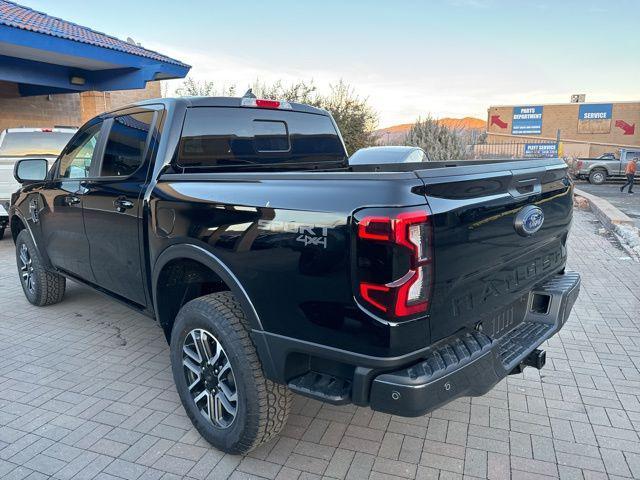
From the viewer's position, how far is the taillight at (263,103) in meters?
3.58

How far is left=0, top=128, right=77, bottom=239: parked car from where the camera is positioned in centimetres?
832

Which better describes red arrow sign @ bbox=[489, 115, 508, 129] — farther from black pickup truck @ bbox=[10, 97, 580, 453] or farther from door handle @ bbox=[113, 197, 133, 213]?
door handle @ bbox=[113, 197, 133, 213]

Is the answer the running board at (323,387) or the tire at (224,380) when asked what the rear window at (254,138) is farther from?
the running board at (323,387)

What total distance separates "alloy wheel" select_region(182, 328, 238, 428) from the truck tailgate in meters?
1.20

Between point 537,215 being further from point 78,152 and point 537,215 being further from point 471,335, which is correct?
point 78,152

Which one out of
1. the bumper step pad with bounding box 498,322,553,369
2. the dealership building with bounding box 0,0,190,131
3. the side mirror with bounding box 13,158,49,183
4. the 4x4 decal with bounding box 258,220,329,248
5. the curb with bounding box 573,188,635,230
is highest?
the dealership building with bounding box 0,0,190,131

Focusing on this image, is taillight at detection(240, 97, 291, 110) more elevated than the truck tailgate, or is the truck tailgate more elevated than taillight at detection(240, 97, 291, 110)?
taillight at detection(240, 97, 291, 110)

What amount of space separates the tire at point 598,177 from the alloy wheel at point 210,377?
2511 cm

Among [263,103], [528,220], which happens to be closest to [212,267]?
[263,103]

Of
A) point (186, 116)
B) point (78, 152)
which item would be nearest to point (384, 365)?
point (186, 116)

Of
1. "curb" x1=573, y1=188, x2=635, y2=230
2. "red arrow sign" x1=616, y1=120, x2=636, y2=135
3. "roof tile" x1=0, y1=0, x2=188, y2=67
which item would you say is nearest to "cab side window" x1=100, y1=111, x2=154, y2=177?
"roof tile" x1=0, y1=0, x2=188, y2=67

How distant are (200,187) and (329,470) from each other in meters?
1.71

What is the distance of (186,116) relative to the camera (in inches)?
126

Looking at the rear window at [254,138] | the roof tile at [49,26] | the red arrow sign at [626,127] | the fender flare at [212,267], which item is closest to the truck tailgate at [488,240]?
the fender flare at [212,267]
